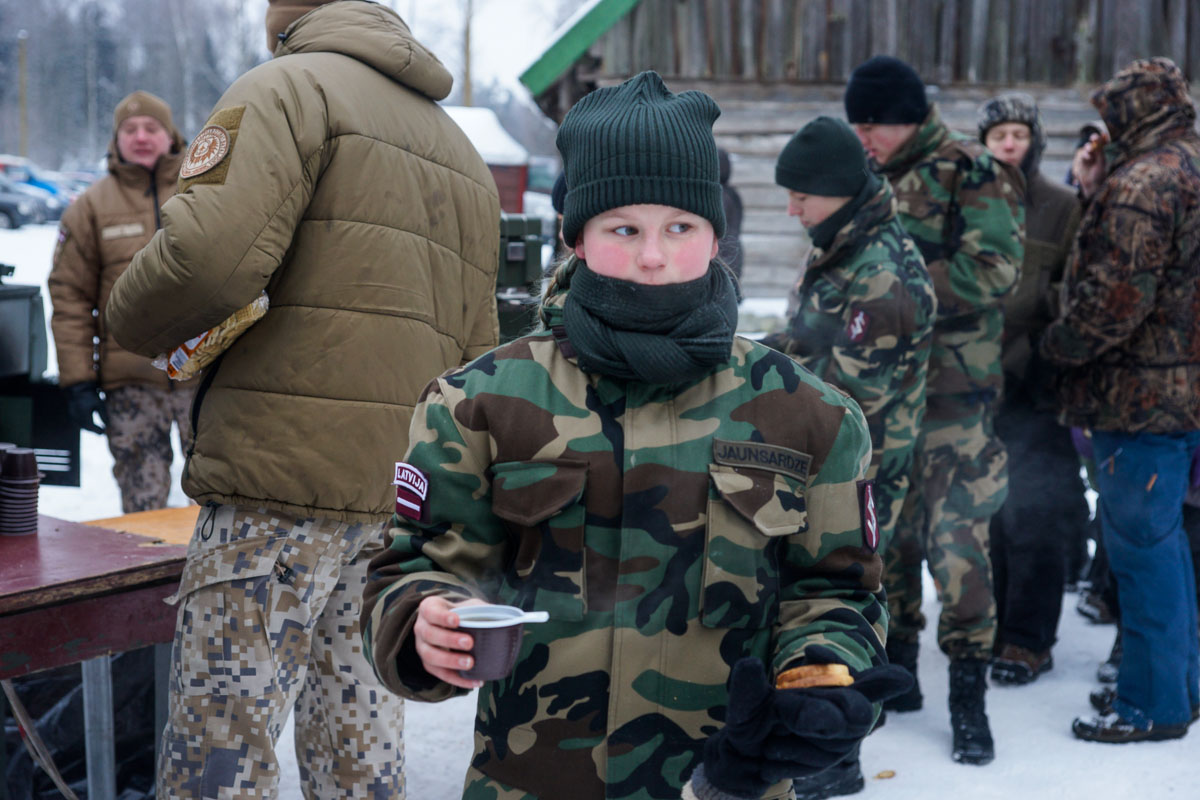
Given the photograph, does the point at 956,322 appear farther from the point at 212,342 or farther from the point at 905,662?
the point at 212,342

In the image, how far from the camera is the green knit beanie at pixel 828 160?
12.2ft

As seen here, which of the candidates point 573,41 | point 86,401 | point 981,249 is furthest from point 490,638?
point 573,41

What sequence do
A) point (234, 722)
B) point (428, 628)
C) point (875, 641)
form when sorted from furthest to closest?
point (234, 722)
point (875, 641)
point (428, 628)

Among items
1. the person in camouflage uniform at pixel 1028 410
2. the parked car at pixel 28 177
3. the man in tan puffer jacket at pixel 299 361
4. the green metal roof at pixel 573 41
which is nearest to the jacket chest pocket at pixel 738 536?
the man in tan puffer jacket at pixel 299 361

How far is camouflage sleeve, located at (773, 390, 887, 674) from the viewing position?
168 centimetres

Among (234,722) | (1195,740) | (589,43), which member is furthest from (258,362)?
(589,43)

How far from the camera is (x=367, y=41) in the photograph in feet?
8.80

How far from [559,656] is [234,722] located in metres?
1.12

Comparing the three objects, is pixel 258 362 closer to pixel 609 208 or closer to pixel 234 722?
pixel 234 722

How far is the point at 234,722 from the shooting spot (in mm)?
2475

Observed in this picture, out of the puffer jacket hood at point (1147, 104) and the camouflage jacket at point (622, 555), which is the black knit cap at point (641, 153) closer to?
the camouflage jacket at point (622, 555)

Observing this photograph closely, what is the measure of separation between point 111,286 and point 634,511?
416cm

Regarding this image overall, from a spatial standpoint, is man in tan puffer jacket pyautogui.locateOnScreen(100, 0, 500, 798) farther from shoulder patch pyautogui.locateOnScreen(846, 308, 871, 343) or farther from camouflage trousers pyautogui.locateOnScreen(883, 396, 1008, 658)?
camouflage trousers pyautogui.locateOnScreen(883, 396, 1008, 658)

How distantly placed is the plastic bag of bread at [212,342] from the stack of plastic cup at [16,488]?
887 millimetres
